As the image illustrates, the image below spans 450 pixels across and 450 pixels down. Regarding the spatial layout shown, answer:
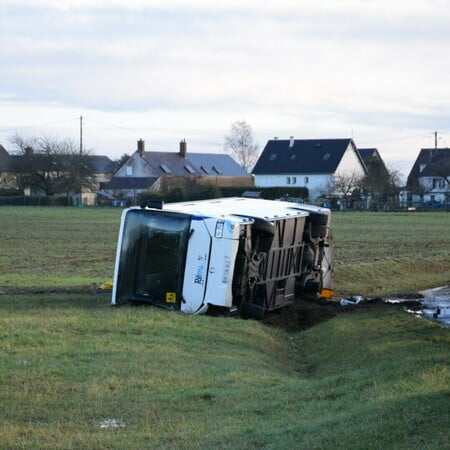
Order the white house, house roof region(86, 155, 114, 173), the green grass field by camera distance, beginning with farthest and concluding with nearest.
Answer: house roof region(86, 155, 114, 173) < the white house < the green grass field

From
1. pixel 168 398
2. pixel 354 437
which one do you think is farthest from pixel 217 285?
pixel 354 437

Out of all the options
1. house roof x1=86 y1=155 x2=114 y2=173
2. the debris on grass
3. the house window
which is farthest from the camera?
house roof x1=86 y1=155 x2=114 y2=173

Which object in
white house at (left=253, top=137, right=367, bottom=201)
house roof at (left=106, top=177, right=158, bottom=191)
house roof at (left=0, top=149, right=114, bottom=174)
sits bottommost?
house roof at (left=106, top=177, right=158, bottom=191)

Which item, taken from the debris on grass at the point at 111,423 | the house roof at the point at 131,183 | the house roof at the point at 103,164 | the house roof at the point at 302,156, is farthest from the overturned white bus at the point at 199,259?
the house roof at the point at 103,164

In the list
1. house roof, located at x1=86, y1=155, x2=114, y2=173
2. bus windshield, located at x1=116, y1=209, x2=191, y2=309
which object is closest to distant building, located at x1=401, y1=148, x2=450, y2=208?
house roof, located at x1=86, y1=155, x2=114, y2=173

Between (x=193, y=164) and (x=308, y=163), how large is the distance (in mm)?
18419

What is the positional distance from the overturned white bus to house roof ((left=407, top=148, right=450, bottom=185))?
105456 mm

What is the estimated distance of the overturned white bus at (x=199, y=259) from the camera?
20047mm

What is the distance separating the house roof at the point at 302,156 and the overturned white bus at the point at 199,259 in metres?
108

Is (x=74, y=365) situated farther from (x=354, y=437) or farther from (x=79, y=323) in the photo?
(x=354, y=437)

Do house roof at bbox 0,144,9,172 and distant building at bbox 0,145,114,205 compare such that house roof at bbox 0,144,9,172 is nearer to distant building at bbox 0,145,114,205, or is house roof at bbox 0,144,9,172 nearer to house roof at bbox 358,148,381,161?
distant building at bbox 0,145,114,205

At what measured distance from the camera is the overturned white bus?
20.0 m

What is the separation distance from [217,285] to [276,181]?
379ft

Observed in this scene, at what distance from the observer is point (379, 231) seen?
62219 mm
